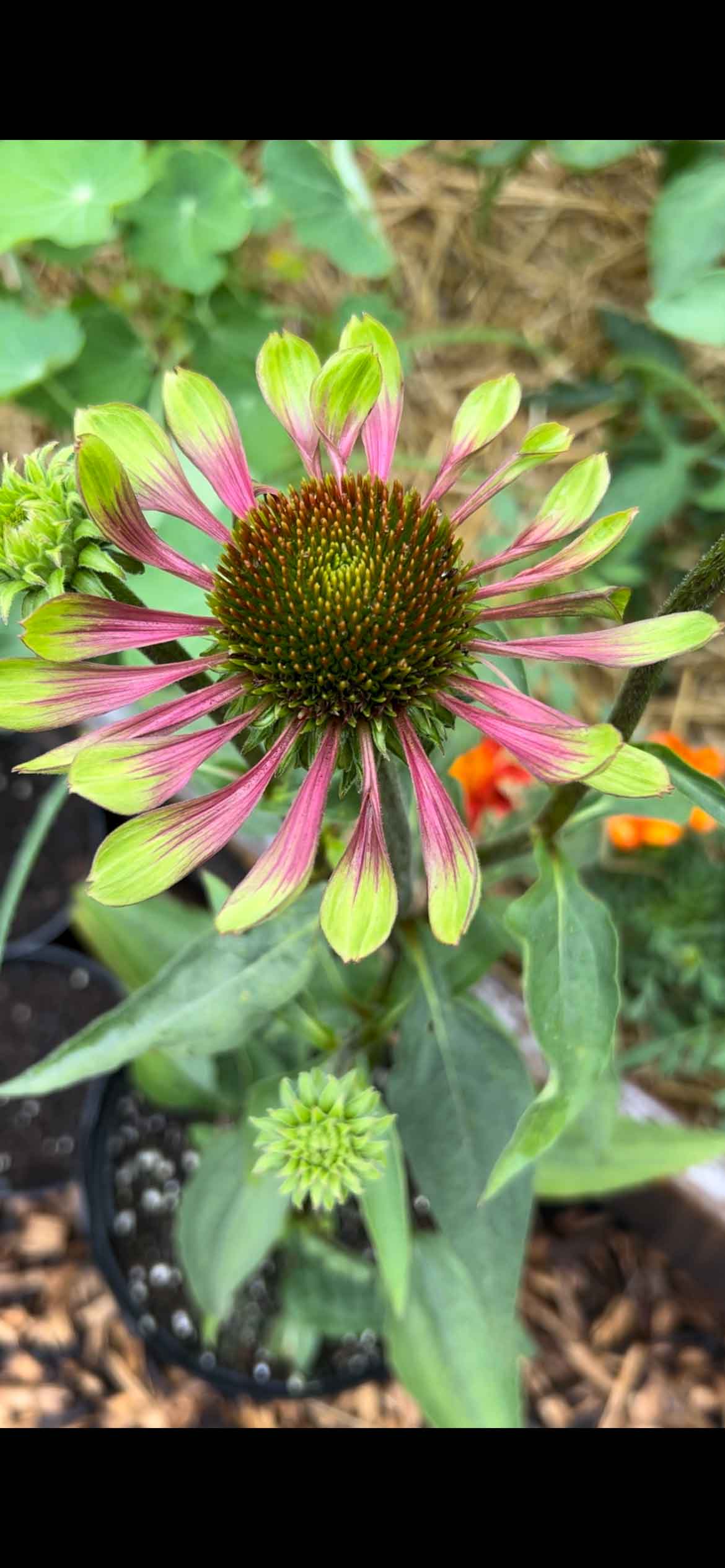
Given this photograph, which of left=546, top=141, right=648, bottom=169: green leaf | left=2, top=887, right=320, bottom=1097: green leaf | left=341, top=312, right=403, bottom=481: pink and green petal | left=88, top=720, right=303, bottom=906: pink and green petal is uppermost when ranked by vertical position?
left=546, top=141, right=648, bottom=169: green leaf

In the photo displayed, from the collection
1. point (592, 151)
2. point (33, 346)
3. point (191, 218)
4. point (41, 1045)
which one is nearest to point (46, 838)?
point (41, 1045)

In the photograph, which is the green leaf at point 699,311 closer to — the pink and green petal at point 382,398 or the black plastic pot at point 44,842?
the pink and green petal at point 382,398

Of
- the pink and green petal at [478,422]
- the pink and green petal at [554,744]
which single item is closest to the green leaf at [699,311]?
the pink and green petal at [478,422]

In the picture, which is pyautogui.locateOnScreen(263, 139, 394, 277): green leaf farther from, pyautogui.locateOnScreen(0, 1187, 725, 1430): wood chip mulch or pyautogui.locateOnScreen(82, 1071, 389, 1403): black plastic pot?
pyautogui.locateOnScreen(0, 1187, 725, 1430): wood chip mulch

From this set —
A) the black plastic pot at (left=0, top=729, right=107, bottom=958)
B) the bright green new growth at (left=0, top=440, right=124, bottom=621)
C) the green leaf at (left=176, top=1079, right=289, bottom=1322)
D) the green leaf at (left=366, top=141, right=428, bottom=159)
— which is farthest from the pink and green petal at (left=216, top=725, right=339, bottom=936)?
the black plastic pot at (left=0, top=729, right=107, bottom=958)

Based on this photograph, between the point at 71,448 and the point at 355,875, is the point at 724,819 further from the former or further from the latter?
the point at 71,448
